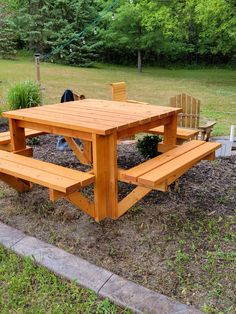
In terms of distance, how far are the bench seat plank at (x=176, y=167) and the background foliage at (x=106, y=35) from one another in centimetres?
1235

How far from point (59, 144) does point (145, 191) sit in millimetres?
2101

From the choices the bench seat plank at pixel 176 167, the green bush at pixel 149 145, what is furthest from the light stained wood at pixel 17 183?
the bench seat plank at pixel 176 167

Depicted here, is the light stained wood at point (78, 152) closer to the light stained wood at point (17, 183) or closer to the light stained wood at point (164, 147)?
the light stained wood at point (17, 183)

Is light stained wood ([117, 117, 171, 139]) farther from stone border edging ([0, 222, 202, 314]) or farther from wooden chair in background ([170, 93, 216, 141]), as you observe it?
wooden chair in background ([170, 93, 216, 141])

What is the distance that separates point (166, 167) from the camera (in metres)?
2.46

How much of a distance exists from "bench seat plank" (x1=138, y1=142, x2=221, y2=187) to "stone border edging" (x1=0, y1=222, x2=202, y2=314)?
1.88 ft

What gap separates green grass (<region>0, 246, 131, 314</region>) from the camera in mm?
1822

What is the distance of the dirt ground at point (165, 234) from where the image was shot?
200 centimetres

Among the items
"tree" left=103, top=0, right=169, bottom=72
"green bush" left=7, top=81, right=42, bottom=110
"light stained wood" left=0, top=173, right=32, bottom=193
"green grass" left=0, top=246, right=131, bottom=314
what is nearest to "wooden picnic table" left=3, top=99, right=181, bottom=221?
"light stained wood" left=0, top=173, right=32, bottom=193

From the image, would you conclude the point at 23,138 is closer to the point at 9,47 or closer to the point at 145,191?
the point at 145,191

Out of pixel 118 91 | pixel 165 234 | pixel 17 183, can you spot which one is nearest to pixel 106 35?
pixel 118 91

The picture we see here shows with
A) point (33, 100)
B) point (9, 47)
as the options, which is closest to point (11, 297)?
point (33, 100)

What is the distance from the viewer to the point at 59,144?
433 centimetres

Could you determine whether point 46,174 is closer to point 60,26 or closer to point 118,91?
point 118,91
